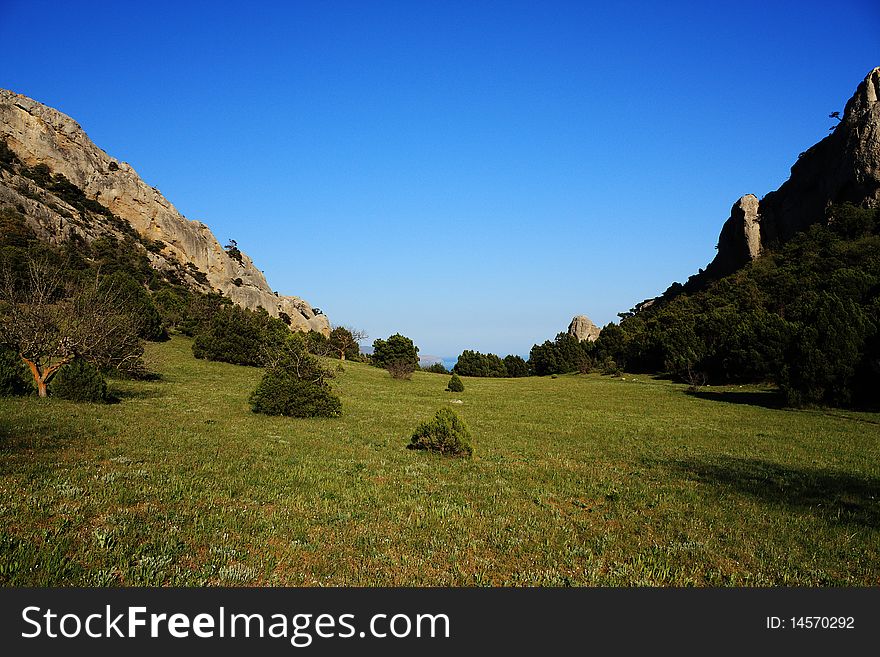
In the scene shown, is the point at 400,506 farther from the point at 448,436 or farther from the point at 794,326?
the point at 794,326

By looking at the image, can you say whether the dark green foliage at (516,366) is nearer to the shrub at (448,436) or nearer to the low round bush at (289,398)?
the low round bush at (289,398)

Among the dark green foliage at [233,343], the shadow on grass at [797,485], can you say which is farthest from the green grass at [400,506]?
the dark green foliage at [233,343]

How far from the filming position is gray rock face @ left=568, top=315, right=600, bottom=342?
17225 cm

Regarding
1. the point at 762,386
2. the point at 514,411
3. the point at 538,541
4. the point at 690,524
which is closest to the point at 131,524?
the point at 538,541

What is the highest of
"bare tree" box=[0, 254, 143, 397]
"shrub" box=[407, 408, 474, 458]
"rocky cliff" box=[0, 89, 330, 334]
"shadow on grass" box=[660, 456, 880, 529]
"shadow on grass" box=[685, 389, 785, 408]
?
"rocky cliff" box=[0, 89, 330, 334]

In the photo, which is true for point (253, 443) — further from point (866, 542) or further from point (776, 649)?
point (866, 542)

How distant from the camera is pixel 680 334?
70062 mm

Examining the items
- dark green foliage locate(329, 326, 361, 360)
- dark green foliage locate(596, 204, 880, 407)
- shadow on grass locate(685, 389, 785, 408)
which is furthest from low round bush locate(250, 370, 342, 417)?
dark green foliage locate(329, 326, 361, 360)

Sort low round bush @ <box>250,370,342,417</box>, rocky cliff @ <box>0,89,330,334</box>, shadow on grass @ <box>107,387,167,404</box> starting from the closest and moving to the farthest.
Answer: shadow on grass @ <box>107,387,167,404</box> → low round bush @ <box>250,370,342,417</box> → rocky cliff @ <box>0,89,330,334</box>

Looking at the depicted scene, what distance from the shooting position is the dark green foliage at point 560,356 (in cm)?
9812

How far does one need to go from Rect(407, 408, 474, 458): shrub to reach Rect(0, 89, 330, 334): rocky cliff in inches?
3877

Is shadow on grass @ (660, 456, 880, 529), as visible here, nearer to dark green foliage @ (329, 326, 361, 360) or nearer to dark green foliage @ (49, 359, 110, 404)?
dark green foliage @ (49, 359, 110, 404)

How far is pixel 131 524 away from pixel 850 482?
20213mm

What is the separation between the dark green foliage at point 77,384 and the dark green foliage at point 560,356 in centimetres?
8307
